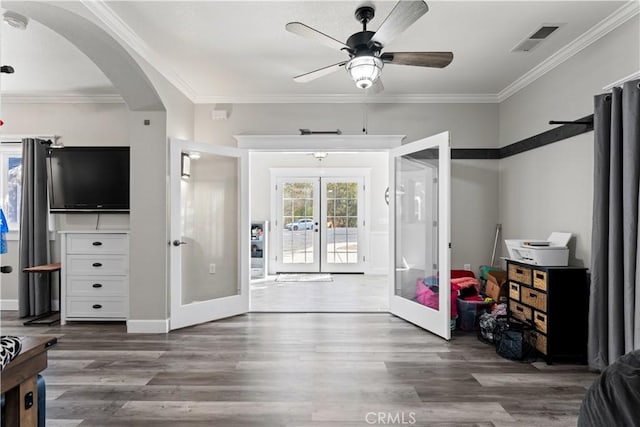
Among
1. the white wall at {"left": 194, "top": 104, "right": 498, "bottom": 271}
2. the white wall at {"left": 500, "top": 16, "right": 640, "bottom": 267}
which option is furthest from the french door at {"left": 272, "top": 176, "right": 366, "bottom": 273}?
the white wall at {"left": 500, "top": 16, "right": 640, "bottom": 267}

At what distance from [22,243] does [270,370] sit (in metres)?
3.62

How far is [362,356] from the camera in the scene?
2.90 m

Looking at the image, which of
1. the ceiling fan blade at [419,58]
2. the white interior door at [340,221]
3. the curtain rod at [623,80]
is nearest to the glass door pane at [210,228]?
the ceiling fan blade at [419,58]

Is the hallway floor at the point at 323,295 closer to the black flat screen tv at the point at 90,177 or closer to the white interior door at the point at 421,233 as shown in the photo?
the white interior door at the point at 421,233

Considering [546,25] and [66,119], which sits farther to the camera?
[66,119]

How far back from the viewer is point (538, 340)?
9.31ft

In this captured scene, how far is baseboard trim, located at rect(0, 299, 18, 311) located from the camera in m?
4.32

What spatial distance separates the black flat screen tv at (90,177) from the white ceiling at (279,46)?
794 millimetres

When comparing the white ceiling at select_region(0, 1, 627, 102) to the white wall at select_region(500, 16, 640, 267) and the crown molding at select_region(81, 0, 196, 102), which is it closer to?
the crown molding at select_region(81, 0, 196, 102)

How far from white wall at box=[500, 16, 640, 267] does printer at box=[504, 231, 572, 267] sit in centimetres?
12

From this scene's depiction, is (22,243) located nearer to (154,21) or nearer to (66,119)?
(66,119)

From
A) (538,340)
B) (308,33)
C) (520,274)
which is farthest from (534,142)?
(308,33)

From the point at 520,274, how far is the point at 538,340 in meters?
0.56

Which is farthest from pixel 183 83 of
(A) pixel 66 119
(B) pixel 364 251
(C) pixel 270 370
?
(B) pixel 364 251
